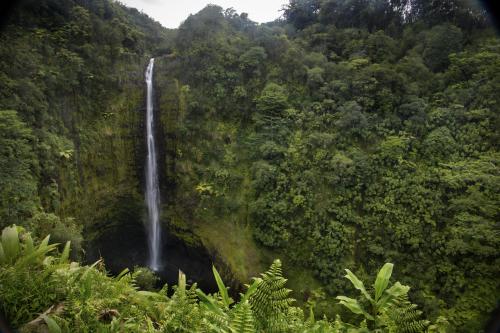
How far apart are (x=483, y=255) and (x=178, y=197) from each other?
1277 cm

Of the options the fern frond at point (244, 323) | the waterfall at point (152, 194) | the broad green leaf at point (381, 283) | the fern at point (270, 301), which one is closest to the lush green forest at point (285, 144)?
the broad green leaf at point (381, 283)

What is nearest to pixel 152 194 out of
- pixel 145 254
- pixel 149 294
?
pixel 145 254

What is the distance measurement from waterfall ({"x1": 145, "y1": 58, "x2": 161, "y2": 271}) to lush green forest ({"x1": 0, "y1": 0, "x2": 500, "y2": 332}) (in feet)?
1.39

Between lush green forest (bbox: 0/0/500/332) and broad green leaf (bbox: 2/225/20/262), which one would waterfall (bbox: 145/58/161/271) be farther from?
broad green leaf (bbox: 2/225/20/262)

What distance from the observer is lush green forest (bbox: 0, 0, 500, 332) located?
9.46m

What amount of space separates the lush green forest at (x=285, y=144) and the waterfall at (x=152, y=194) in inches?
16.6

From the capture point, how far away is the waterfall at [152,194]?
50.4 ft

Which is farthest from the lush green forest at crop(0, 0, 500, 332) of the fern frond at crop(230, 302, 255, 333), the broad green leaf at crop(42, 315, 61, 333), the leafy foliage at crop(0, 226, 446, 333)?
the broad green leaf at crop(42, 315, 61, 333)

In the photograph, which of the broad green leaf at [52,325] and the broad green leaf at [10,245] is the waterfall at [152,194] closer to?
the broad green leaf at [10,245]

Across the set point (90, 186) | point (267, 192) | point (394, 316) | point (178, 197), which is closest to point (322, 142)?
point (267, 192)

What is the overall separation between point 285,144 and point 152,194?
7.73 m

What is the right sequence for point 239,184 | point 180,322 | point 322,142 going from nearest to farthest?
1. point 180,322
2. point 322,142
3. point 239,184

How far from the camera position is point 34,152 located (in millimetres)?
9445

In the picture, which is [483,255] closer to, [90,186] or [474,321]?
[474,321]
